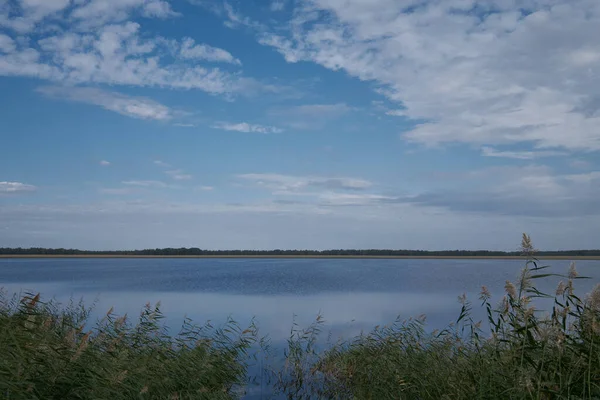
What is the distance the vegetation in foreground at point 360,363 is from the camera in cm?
509

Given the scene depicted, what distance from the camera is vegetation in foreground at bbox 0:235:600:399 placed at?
→ 509 centimetres

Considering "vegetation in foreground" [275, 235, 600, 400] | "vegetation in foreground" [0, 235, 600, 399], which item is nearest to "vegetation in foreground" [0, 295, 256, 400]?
"vegetation in foreground" [0, 235, 600, 399]

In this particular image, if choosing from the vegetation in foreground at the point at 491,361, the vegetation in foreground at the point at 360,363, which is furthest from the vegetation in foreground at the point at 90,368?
the vegetation in foreground at the point at 491,361

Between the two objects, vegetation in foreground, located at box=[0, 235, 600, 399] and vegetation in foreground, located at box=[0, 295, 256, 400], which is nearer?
vegetation in foreground, located at box=[0, 235, 600, 399]

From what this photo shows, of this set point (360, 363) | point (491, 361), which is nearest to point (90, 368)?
point (491, 361)

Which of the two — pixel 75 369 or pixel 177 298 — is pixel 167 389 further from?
pixel 177 298

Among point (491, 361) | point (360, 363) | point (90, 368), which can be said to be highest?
point (491, 361)

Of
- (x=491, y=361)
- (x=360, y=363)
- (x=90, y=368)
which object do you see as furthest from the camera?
(x=360, y=363)

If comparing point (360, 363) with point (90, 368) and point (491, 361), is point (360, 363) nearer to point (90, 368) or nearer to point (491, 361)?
point (491, 361)

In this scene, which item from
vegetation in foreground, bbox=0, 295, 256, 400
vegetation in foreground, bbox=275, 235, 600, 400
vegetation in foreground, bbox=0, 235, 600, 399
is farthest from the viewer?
vegetation in foreground, bbox=0, 295, 256, 400

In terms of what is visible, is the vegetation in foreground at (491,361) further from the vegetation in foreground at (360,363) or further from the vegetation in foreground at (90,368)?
the vegetation in foreground at (90,368)

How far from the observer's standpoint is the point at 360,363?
11383 millimetres

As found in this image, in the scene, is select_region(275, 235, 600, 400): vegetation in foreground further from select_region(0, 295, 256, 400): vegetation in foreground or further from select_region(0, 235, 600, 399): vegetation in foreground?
select_region(0, 295, 256, 400): vegetation in foreground

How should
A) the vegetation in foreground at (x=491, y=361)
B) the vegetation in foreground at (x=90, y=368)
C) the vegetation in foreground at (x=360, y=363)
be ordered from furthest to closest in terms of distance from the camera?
1. the vegetation in foreground at (x=90, y=368)
2. the vegetation in foreground at (x=360, y=363)
3. the vegetation in foreground at (x=491, y=361)
